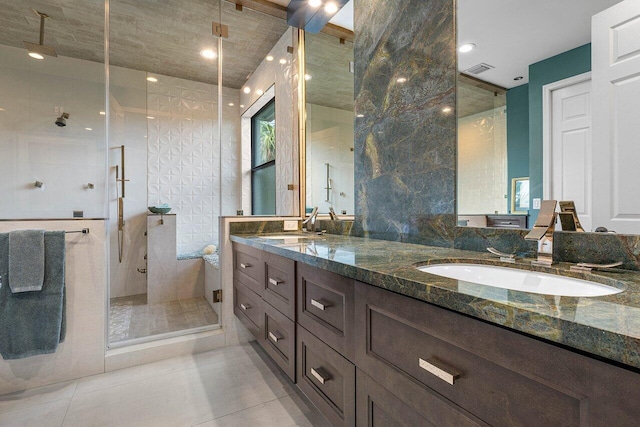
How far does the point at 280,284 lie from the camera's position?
1451mm

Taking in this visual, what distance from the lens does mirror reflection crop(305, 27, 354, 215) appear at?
224 centimetres

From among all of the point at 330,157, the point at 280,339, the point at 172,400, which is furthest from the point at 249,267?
the point at 330,157

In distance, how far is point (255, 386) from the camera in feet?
5.78

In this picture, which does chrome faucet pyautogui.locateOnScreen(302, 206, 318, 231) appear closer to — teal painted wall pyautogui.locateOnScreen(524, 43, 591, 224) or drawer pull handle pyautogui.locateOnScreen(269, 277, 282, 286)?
drawer pull handle pyautogui.locateOnScreen(269, 277, 282, 286)

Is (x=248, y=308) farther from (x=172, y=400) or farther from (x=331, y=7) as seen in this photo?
(x=331, y=7)

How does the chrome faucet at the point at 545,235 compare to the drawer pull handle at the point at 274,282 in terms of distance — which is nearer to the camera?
the chrome faucet at the point at 545,235

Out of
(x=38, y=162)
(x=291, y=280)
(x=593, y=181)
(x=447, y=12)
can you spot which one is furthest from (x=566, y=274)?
(x=38, y=162)

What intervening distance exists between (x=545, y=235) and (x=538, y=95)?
50 cm

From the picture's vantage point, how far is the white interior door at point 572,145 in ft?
Answer: 3.03

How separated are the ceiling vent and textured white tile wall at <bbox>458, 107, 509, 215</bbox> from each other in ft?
0.57

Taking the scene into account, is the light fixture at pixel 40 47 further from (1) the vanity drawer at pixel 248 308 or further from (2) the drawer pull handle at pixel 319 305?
(2) the drawer pull handle at pixel 319 305

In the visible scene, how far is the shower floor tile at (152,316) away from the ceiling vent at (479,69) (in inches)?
92.8

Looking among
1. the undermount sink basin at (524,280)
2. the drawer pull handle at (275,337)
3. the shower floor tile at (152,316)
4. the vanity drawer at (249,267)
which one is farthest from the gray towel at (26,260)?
the undermount sink basin at (524,280)

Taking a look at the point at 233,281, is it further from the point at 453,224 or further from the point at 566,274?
the point at 566,274
